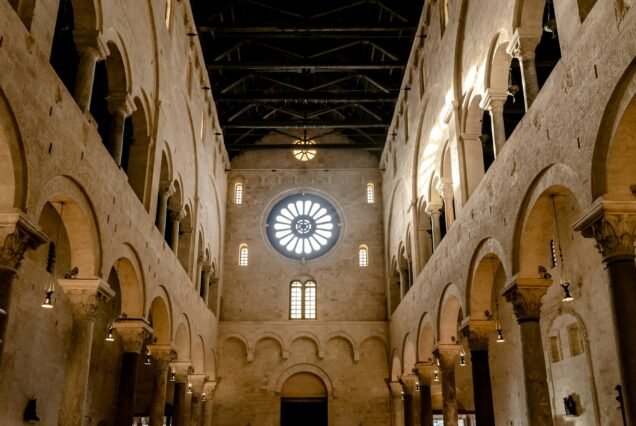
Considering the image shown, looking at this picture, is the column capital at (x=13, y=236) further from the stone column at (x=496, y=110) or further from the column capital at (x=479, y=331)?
the column capital at (x=479, y=331)

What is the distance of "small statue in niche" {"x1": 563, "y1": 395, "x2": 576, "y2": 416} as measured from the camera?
18547 mm

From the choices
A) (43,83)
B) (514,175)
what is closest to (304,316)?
(514,175)

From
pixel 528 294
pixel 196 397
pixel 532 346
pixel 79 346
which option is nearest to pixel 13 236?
pixel 79 346

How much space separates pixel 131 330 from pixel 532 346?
401 inches

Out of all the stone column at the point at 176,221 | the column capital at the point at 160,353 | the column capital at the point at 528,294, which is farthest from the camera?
the stone column at the point at 176,221

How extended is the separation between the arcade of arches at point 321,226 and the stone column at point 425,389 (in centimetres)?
7

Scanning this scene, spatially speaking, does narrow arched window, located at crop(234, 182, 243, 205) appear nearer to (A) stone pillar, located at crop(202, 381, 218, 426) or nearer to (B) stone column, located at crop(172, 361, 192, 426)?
(A) stone pillar, located at crop(202, 381, 218, 426)

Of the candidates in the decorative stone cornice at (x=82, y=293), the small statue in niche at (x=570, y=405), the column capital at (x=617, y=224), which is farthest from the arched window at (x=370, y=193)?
the column capital at (x=617, y=224)

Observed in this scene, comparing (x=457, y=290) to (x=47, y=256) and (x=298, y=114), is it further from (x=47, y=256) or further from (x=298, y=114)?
(x=298, y=114)

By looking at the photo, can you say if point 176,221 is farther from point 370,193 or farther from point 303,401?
point 370,193

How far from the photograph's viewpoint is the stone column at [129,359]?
1728 cm

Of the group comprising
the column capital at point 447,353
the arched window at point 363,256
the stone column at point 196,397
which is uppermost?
the arched window at point 363,256

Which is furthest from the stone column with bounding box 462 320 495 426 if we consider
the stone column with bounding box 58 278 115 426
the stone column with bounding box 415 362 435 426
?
the stone column with bounding box 58 278 115 426

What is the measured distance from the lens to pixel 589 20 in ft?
35.4
